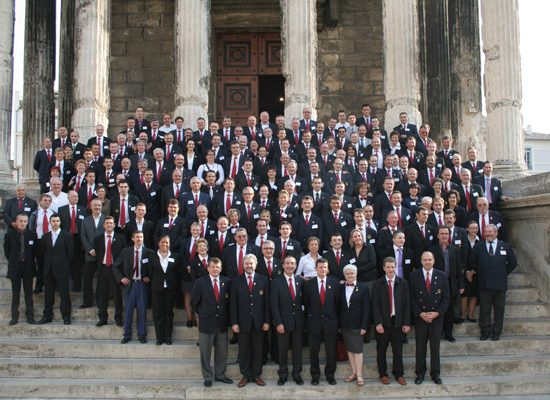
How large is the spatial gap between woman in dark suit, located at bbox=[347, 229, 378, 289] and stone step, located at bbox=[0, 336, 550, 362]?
1.02 meters

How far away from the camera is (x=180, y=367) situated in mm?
8617

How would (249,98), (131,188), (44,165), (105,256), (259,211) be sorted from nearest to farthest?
1. (105,256)
2. (259,211)
3. (131,188)
4. (44,165)
5. (249,98)

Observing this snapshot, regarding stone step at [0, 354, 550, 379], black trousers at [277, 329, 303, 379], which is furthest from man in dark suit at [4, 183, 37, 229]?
black trousers at [277, 329, 303, 379]

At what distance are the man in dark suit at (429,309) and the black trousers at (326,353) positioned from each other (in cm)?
116

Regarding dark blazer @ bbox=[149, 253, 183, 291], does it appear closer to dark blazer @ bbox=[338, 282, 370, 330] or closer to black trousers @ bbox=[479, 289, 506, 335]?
dark blazer @ bbox=[338, 282, 370, 330]

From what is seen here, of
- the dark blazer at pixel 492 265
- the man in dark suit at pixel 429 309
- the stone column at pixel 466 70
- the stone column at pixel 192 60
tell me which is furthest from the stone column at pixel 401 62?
the man in dark suit at pixel 429 309

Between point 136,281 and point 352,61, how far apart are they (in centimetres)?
1304

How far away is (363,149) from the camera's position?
1284 centimetres

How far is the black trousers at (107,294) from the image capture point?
31.1 feet

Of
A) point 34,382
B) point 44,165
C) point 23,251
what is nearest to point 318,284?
point 34,382

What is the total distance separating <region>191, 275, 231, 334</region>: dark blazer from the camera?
8375 millimetres

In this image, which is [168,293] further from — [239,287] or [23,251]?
[23,251]

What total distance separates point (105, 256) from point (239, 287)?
2.47 meters

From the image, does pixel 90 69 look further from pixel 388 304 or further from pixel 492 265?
pixel 492 265
